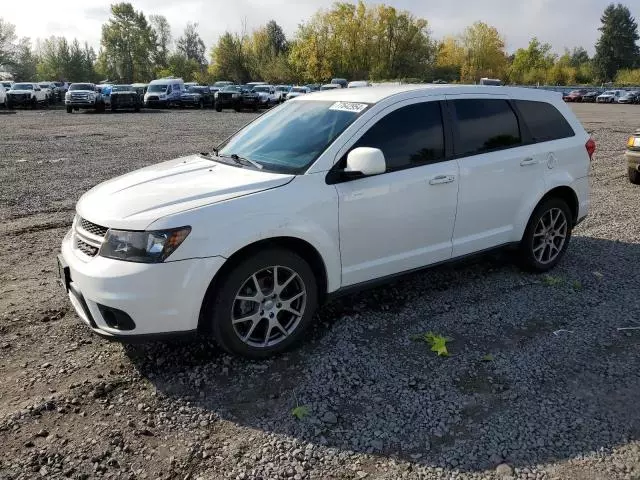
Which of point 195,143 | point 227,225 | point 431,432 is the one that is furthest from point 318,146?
point 195,143

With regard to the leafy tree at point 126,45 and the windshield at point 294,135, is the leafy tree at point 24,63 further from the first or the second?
the windshield at point 294,135

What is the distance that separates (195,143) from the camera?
16.7 meters

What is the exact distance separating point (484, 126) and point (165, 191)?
9.04 feet

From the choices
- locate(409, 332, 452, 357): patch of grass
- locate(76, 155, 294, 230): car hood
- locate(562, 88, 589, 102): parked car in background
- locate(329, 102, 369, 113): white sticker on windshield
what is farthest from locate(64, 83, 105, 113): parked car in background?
locate(562, 88, 589, 102): parked car in background

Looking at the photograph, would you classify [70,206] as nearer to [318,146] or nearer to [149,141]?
[318,146]

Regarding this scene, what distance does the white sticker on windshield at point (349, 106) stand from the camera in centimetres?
411

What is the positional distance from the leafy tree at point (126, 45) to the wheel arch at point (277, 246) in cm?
9339

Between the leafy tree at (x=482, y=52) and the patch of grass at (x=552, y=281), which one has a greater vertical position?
the leafy tree at (x=482, y=52)

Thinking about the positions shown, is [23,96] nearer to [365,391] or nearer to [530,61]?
[365,391]

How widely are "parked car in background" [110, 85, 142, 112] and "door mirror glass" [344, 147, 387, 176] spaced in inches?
1324

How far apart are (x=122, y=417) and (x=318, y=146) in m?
2.19

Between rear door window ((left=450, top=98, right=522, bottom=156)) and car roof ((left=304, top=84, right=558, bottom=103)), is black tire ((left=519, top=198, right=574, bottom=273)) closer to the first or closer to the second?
rear door window ((left=450, top=98, right=522, bottom=156))

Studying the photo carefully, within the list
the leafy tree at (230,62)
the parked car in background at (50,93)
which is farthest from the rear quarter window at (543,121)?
the leafy tree at (230,62)

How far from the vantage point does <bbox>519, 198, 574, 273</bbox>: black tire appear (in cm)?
509
